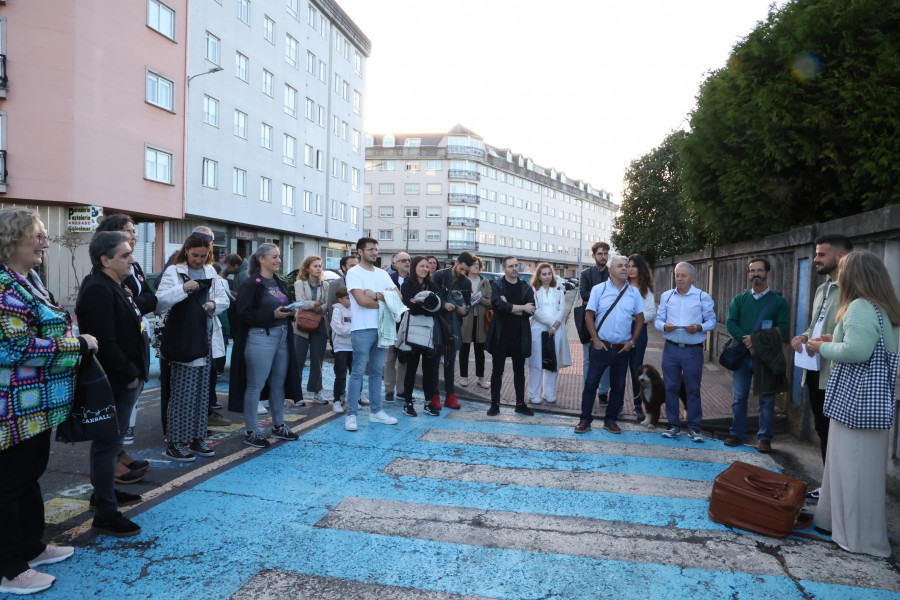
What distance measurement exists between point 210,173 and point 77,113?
8563 mm

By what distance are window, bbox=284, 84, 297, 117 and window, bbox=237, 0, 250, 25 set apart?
451 centimetres

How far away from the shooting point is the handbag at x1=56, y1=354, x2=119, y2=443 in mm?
3703

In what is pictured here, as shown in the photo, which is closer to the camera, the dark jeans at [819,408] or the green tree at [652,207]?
the dark jeans at [819,408]

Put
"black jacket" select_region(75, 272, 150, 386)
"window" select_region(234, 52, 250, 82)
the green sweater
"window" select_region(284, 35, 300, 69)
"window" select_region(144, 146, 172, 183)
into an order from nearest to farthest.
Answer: "black jacket" select_region(75, 272, 150, 386) < the green sweater < "window" select_region(144, 146, 172, 183) < "window" select_region(234, 52, 250, 82) < "window" select_region(284, 35, 300, 69)

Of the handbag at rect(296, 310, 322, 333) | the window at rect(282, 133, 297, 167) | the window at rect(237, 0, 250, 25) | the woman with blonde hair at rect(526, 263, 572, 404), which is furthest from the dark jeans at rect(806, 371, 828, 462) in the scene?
the window at rect(282, 133, 297, 167)

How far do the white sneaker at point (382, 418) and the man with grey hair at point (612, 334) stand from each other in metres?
2.10

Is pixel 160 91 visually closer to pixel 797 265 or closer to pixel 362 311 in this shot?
pixel 362 311

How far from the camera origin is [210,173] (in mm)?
29141

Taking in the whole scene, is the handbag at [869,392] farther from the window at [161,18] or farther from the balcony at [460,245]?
the balcony at [460,245]

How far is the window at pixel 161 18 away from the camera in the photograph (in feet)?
78.4

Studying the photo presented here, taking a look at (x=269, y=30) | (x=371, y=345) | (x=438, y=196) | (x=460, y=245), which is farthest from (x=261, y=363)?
(x=438, y=196)

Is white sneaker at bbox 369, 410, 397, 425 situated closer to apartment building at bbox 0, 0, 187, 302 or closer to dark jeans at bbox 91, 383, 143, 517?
dark jeans at bbox 91, 383, 143, 517

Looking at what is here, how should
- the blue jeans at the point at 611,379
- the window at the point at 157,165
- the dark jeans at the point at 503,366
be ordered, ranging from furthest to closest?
the window at the point at 157,165 → the dark jeans at the point at 503,366 → the blue jeans at the point at 611,379

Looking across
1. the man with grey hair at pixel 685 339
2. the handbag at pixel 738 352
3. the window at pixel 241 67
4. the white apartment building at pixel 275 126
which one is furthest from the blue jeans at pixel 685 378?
the window at pixel 241 67
